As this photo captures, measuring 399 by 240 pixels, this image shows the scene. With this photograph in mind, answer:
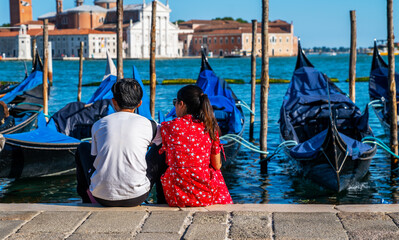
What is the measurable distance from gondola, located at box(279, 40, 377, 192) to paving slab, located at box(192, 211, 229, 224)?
1946mm

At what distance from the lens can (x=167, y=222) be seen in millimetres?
2150

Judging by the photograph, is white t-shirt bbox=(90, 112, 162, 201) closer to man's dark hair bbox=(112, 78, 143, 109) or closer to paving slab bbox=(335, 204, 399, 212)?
man's dark hair bbox=(112, 78, 143, 109)

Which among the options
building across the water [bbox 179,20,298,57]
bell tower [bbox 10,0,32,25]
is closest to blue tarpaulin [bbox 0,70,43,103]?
building across the water [bbox 179,20,298,57]

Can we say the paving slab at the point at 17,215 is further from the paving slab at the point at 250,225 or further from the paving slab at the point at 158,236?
the paving slab at the point at 250,225

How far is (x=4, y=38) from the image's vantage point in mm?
61906

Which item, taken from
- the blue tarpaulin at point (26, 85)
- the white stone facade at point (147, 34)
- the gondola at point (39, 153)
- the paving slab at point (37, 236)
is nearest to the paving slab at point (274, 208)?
the paving slab at point (37, 236)

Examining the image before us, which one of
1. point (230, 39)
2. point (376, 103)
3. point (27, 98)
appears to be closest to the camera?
point (376, 103)

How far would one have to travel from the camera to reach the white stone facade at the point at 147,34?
196ft

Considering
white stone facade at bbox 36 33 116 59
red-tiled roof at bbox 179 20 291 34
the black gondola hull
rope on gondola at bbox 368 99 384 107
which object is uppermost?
red-tiled roof at bbox 179 20 291 34

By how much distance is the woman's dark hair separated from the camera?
2.39 m

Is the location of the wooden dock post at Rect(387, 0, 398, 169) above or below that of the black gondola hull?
above

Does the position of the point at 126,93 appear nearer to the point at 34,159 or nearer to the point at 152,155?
the point at 152,155

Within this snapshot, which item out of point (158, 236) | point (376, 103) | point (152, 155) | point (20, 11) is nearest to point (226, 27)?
point (20, 11)

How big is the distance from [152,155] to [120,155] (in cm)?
20
